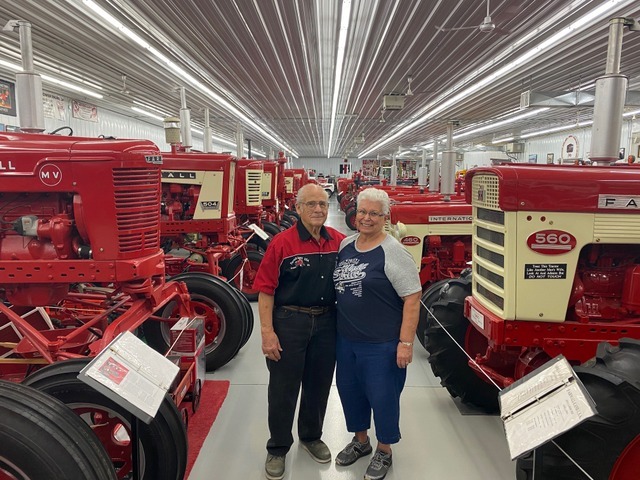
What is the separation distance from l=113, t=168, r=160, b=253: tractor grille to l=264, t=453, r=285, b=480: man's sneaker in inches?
49.6

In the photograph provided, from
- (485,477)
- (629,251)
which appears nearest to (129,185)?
(485,477)

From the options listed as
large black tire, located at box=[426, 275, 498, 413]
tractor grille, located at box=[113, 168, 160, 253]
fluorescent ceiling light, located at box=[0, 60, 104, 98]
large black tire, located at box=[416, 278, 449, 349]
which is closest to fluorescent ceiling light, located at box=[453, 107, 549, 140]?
large black tire, located at box=[416, 278, 449, 349]

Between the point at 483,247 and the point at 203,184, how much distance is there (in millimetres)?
3121

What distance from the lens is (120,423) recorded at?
2.14m

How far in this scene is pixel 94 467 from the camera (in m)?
1.56

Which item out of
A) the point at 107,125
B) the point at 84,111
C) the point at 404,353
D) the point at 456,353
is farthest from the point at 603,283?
the point at 107,125

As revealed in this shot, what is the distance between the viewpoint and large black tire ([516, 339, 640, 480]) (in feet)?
5.82

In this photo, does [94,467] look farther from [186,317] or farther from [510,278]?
[510,278]

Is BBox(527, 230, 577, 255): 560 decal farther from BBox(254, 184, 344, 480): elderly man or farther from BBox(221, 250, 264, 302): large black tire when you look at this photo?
BBox(221, 250, 264, 302): large black tire

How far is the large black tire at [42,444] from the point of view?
1.50 meters

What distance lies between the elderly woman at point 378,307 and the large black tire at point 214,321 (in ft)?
4.78

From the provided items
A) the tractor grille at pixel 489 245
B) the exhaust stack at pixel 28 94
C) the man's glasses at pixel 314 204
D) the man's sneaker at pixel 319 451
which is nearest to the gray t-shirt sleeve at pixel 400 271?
the man's glasses at pixel 314 204

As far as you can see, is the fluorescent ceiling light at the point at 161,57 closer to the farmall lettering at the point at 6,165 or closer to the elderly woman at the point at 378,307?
the farmall lettering at the point at 6,165

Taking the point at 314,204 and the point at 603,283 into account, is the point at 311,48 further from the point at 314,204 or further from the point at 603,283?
the point at 603,283
